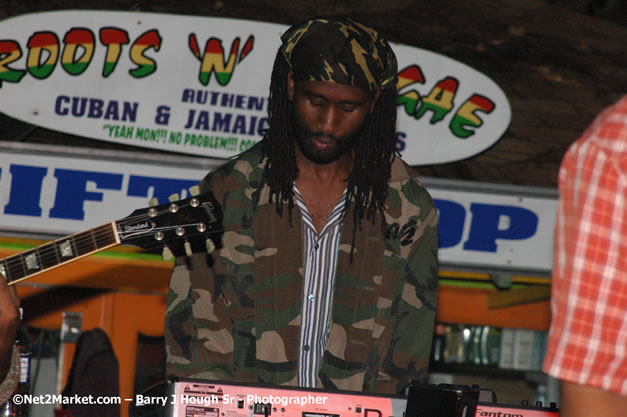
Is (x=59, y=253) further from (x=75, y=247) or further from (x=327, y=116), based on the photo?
(x=327, y=116)

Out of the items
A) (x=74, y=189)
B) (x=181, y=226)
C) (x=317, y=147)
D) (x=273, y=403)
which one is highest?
(x=74, y=189)

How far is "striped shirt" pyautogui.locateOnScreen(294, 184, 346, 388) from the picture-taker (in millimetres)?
3115

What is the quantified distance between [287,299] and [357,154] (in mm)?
641

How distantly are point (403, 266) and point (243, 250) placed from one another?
0.57m

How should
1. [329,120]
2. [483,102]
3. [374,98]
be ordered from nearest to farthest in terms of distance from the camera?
[329,120] < [374,98] < [483,102]

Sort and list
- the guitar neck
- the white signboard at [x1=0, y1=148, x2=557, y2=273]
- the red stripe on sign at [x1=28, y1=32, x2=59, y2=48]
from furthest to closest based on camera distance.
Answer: the red stripe on sign at [x1=28, y1=32, x2=59, y2=48] → the white signboard at [x1=0, y1=148, x2=557, y2=273] → the guitar neck

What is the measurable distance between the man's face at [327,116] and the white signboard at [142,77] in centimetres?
163

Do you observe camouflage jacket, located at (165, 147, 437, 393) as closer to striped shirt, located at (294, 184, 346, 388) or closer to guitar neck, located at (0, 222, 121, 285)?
striped shirt, located at (294, 184, 346, 388)

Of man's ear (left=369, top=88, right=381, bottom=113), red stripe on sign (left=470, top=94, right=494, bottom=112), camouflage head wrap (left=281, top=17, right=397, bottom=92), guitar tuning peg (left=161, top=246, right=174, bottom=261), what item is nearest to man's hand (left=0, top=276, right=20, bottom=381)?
guitar tuning peg (left=161, top=246, right=174, bottom=261)

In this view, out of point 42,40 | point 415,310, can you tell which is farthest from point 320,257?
point 42,40

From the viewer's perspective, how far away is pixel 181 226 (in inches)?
122

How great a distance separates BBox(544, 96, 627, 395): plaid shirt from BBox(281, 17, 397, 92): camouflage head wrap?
191 cm

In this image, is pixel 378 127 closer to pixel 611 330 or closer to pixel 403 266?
pixel 403 266

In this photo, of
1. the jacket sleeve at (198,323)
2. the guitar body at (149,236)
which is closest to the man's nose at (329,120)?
the guitar body at (149,236)
